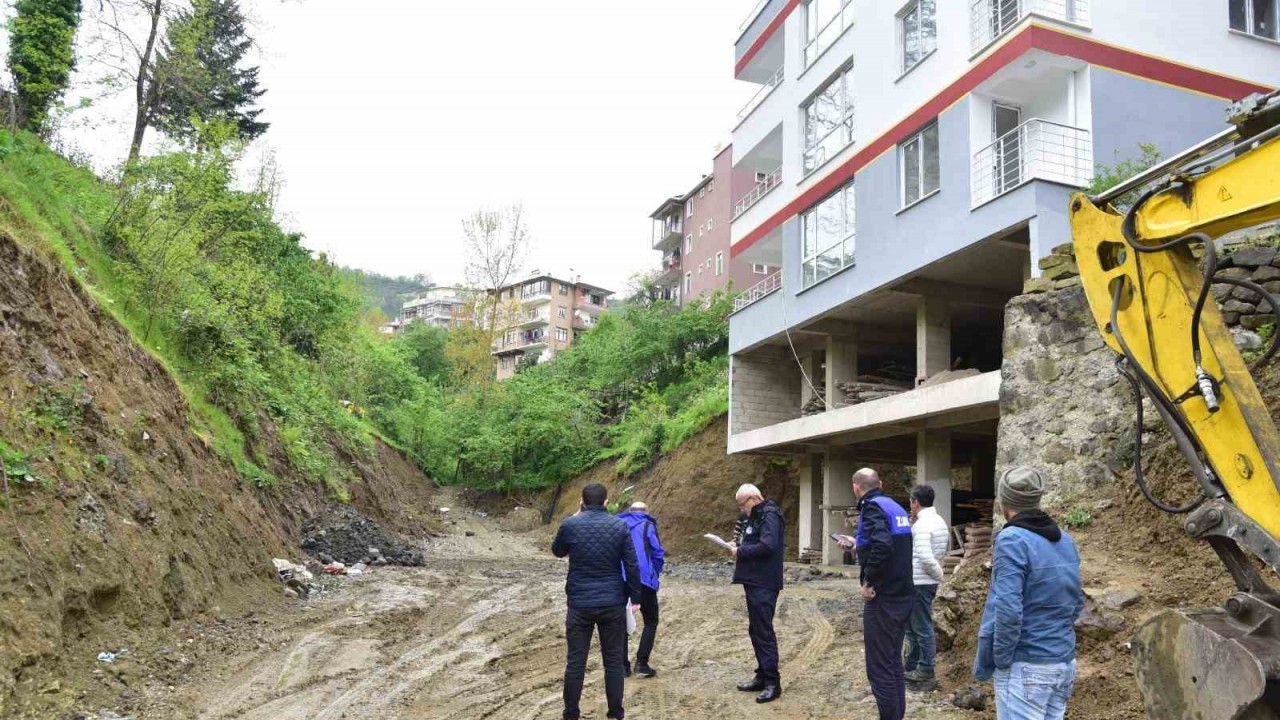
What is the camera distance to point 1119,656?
645 centimetres

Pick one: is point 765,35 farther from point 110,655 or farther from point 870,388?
point 110,655

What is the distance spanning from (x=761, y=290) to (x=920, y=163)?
24.9ft

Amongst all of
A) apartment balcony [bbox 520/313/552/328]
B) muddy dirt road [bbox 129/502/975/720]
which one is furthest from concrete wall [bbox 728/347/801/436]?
apartment balcony [bbox 520/313/552/328]

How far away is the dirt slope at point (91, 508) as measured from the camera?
21.7ft

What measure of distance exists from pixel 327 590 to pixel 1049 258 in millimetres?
10753

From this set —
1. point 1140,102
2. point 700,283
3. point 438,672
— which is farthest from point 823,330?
point 700,283

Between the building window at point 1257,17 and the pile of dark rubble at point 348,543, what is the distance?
60.5 ft

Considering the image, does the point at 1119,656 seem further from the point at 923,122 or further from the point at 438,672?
the point at 923,122

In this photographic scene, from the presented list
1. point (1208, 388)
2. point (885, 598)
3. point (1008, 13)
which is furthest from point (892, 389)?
point (1208, 388)

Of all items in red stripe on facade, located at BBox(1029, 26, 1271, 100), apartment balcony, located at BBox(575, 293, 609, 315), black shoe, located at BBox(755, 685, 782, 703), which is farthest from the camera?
apartment balcony, located at BBox(575, 293, 609, 315)

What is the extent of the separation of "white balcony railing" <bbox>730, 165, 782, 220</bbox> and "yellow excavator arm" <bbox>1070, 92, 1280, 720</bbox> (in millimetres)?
16886

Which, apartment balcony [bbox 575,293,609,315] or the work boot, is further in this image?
apartment balcony [bbox 575,293,609,315]

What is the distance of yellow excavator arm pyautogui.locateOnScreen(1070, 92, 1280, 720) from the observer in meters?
3.93

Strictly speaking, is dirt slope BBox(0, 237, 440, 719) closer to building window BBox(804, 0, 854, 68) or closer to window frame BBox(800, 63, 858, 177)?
window frame BBox(800, 63, 858, 177)
